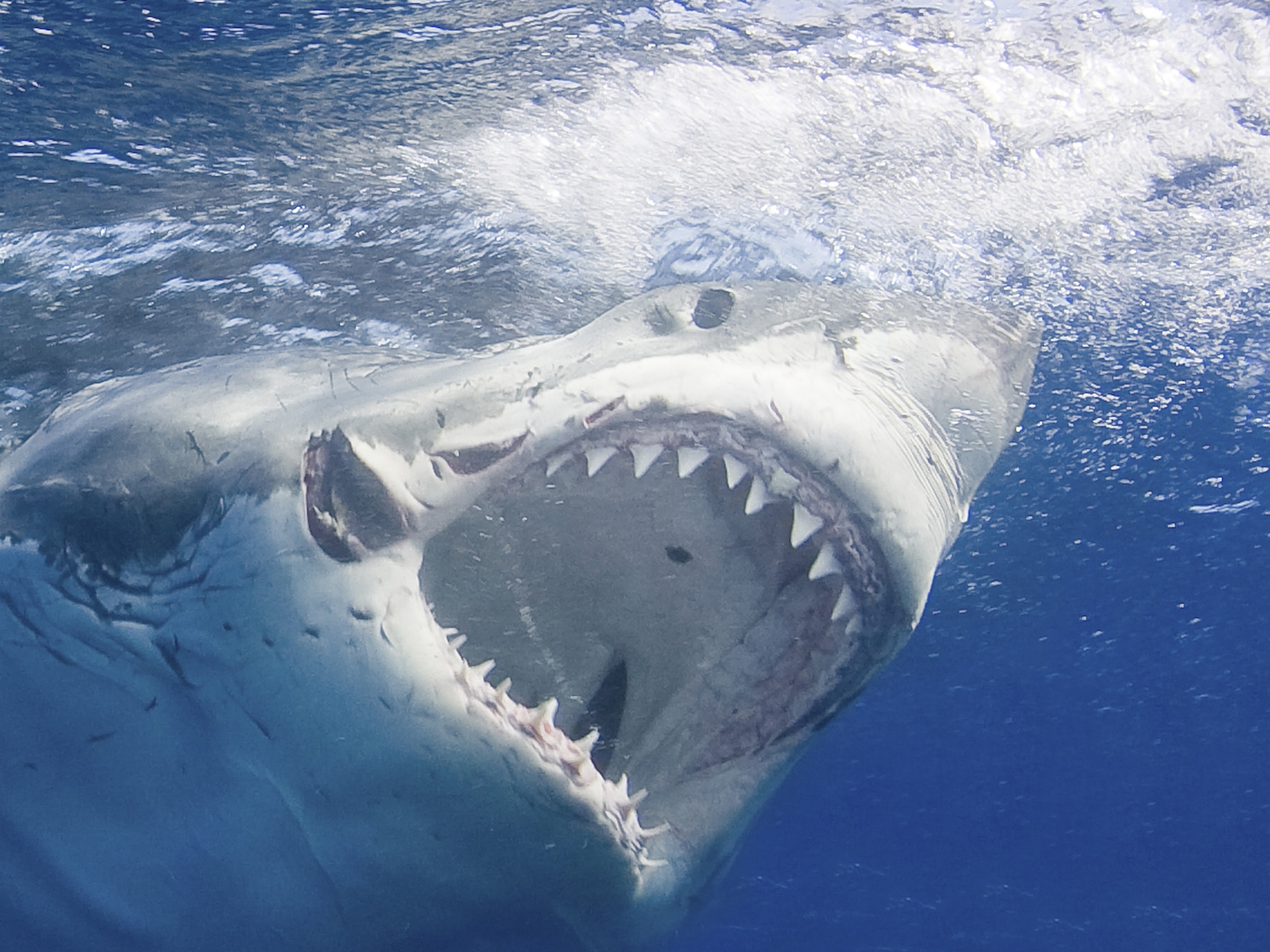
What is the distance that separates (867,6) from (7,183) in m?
4.90

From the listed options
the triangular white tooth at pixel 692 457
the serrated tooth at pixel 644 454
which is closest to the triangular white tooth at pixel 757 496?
the triangular white tooth at pixel 692 457

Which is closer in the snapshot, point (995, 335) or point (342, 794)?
point (342, 794)

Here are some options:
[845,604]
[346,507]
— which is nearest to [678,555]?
[845,604]

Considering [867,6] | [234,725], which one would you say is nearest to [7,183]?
[234,725]

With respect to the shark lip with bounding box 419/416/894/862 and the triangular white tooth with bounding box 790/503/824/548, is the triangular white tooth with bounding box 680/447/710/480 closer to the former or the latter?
the shark lip with bounding box 419/416/894/862

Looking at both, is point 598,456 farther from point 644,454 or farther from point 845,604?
point 845,604

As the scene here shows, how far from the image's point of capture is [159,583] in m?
2.51

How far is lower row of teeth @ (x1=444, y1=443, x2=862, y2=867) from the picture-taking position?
2297 mm

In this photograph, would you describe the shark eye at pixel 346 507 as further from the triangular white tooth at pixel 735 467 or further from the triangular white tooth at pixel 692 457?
the triangular white tooth at pixel 735 467

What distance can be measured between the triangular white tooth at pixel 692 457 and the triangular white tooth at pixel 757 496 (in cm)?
16

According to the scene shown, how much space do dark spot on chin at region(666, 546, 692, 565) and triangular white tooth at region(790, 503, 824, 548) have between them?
0.67m

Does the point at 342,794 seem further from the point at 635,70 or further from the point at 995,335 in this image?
the point at 635,70

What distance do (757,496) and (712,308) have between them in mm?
880

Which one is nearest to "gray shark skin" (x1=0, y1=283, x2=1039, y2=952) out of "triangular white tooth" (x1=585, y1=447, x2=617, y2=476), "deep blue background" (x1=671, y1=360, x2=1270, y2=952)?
"triangular white tooth" (x1=585, y1=447, x2=617, y2=476)
